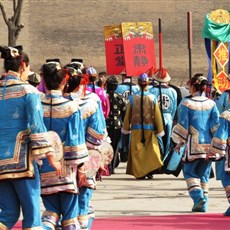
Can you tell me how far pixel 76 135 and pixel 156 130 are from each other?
26.9 ft

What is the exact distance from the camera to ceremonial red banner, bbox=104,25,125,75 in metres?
24.2

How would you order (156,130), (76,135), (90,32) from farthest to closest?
(90,32) < (156,130) < (76,135)

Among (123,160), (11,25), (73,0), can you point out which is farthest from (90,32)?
(123,160)

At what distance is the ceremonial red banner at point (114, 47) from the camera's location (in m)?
24.2

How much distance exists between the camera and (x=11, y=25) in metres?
32.4

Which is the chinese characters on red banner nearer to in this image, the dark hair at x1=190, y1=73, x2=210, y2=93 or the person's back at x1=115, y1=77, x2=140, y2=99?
the person's back at x1=115, y1=77, x2=140, y2=99

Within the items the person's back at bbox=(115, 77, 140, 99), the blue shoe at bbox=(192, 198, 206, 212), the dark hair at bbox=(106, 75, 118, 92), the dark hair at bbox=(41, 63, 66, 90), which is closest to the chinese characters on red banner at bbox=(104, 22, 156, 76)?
the person's back at bbox=(115, 77, 140, 99)

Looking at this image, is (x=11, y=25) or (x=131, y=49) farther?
(x=11, y=25)

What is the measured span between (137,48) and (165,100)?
4.62 meters

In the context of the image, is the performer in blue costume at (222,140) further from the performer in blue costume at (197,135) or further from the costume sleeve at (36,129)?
the costume sleeve at (36,129)

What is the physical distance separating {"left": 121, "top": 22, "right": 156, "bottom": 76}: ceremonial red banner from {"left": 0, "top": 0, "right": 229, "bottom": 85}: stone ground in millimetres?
30263

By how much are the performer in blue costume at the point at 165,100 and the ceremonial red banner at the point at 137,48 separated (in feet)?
13.8

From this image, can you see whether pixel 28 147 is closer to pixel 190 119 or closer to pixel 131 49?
pixel 190 119

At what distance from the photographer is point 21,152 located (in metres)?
8.84
